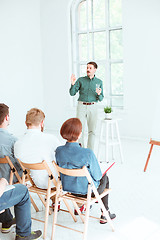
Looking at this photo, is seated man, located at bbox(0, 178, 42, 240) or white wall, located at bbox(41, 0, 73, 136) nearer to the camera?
seated man, located at bbox(0, 178, 42, 240)

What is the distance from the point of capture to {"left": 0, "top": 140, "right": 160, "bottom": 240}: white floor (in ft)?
9.93

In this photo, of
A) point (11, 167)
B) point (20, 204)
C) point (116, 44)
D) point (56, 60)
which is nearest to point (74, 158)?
point (20, 204)

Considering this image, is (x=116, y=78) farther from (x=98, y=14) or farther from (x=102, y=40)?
(x=98, y=14)

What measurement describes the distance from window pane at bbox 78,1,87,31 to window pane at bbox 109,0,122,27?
2.73ft

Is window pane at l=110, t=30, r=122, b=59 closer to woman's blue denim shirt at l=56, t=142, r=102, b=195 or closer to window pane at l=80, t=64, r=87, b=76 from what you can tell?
window pane at l=80, t=64, r=87, b=76

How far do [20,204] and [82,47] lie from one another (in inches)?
235

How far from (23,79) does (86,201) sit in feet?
19.2

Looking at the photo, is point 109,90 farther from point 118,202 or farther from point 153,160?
point 118,202

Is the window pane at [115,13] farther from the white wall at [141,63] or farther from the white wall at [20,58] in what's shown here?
the white wall at [20,58]

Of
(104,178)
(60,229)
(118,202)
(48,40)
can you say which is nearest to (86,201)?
(104,178)

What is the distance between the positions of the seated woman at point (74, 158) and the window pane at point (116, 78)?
4863mm

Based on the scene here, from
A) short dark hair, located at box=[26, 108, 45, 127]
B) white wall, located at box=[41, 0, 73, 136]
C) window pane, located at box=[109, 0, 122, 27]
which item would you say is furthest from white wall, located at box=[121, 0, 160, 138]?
short dark hair, located at box=[26, 108, 45, 127]

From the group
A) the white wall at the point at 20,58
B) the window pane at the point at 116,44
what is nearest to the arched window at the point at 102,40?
the window pane at the point at 116,44

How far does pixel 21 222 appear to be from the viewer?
9.18 ft
